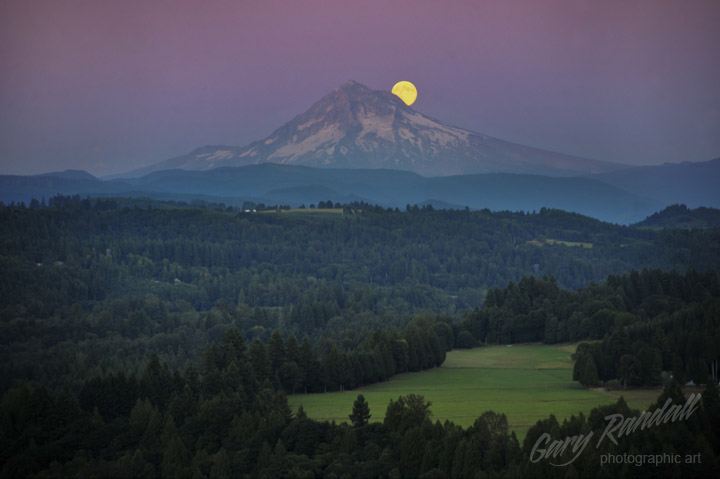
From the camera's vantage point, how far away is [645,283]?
11188 cm

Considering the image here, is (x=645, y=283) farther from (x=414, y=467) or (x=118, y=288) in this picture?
(x=118, y=288)

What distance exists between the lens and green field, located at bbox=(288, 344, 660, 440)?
2416 inches

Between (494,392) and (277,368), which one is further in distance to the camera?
(277,368)

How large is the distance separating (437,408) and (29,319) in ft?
255

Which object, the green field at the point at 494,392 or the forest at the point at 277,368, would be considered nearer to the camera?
the forest at the point at 277,368

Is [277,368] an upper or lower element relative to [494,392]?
upper

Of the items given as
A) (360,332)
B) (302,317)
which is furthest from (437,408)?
(302,317)

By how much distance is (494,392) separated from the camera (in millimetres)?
70625

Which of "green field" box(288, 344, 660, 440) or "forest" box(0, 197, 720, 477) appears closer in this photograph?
"forest" box(0, 197, 720, 477)

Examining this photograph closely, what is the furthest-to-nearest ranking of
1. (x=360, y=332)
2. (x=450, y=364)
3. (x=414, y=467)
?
(x=360, y=332) < (x=450, y=364) < (x=414, y=467)

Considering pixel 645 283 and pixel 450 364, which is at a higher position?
pixel 645 283

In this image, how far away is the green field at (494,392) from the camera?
61.4 meters

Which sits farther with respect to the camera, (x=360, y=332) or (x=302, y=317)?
(x=302, y=317)

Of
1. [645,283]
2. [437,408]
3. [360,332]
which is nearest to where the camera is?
[437,408]
